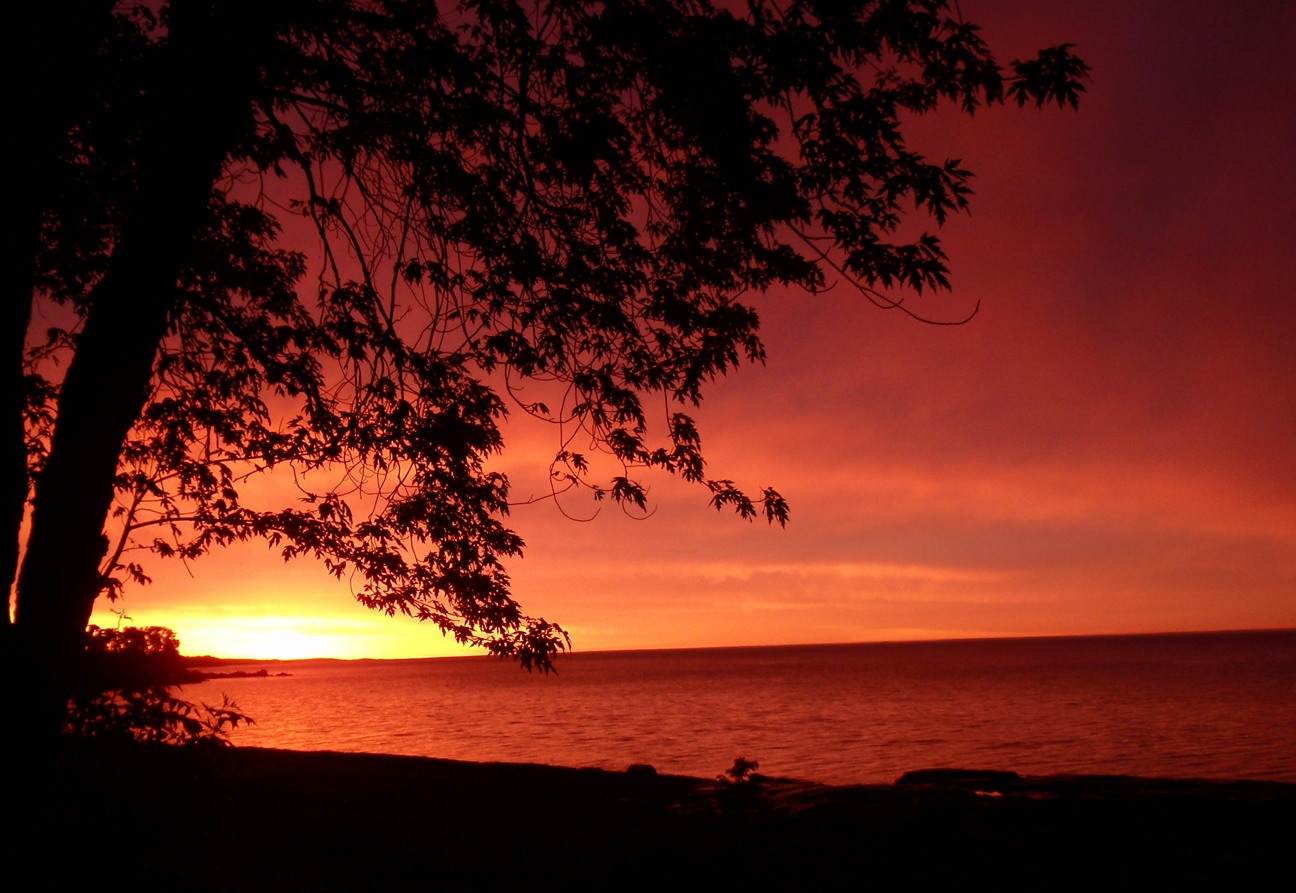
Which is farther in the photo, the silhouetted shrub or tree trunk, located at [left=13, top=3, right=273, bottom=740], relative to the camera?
the silhouetted shrub

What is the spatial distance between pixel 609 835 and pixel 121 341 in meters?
8.85

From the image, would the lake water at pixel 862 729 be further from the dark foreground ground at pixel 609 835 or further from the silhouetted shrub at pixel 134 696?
the silhouetted shrub at pixel 134 696

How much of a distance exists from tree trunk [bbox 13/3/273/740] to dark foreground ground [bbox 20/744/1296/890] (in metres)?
2.00

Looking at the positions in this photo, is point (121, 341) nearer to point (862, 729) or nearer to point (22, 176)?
point (22, 176)

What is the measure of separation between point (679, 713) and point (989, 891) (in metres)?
54.5

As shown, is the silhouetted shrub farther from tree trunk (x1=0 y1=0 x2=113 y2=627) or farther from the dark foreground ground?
tree trunk (x1=0 y1=0 x2=113 y2=627)

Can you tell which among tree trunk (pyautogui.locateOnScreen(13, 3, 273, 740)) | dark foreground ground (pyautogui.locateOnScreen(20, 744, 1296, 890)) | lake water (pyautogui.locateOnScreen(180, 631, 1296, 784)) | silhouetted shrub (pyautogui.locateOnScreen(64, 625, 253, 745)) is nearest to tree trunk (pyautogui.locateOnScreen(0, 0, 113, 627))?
tree trunk (pyautogui.locateOnScreen(13, 3, 273, 740))

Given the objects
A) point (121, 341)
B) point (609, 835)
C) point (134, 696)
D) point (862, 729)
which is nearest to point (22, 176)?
point (121, 341)

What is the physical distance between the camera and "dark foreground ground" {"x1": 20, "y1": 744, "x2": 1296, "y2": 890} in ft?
23.5

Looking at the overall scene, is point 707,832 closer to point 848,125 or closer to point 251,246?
point 848,125

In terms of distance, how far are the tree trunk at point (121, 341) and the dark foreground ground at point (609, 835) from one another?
1997 mm

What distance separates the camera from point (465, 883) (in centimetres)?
895

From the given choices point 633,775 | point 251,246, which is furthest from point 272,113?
point 633,775

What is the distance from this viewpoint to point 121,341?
5.02m
